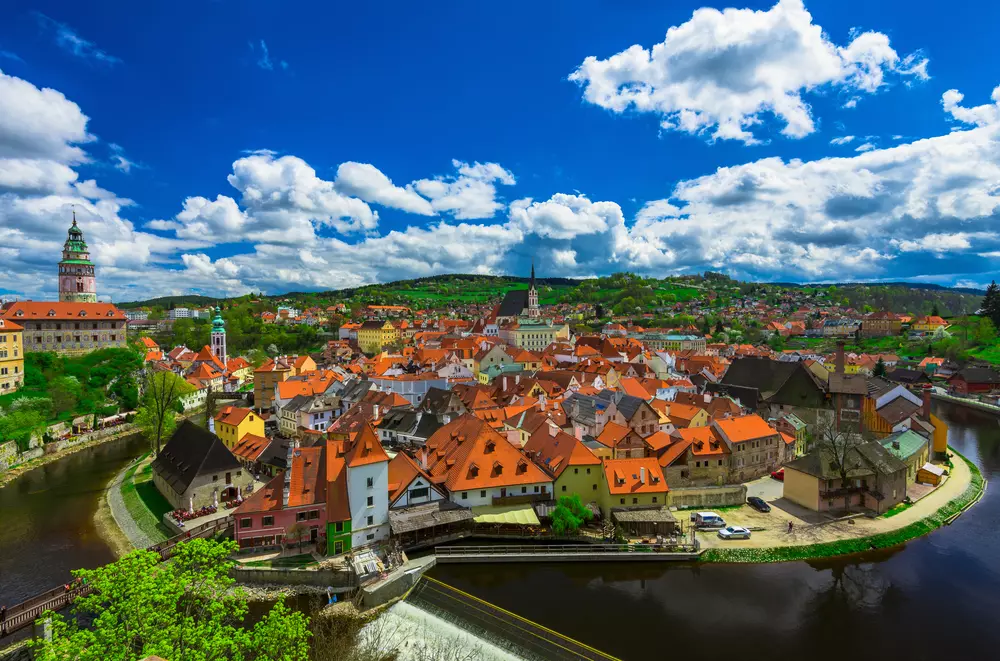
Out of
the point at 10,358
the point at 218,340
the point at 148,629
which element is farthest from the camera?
the point at 218,340

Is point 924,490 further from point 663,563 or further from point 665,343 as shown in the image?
point 665,343

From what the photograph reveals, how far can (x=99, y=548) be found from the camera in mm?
26688

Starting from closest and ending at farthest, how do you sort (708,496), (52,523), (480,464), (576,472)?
(480,464) → (576,472) → (52,523) → (708,496)

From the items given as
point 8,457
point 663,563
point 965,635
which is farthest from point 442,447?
point 8,457

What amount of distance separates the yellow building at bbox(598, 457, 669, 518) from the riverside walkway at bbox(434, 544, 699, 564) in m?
3.28

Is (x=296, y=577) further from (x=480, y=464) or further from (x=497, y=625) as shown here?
(x=480, y=464)

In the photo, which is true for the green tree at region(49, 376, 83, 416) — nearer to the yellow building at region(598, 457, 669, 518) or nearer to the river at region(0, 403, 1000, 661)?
the river at region(0, 403, 1000, 661)

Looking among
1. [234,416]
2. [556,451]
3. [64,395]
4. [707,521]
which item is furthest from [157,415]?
[707,521]

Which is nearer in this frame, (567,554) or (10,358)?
(567,554)

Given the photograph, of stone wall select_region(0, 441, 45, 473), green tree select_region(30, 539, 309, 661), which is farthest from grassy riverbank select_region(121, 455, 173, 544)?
green tree select_region(30, 539, 309, 661)

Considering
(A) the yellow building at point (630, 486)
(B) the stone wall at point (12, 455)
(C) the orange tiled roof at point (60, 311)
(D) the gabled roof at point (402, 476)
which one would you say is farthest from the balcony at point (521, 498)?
(C) the orange tiled roof at point (60, 311)

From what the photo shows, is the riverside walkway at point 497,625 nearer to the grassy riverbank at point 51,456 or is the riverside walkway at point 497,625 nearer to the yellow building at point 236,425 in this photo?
the yellow building at point 236,425

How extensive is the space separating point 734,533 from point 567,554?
9.29 metres

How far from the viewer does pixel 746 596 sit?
22.0 meters
